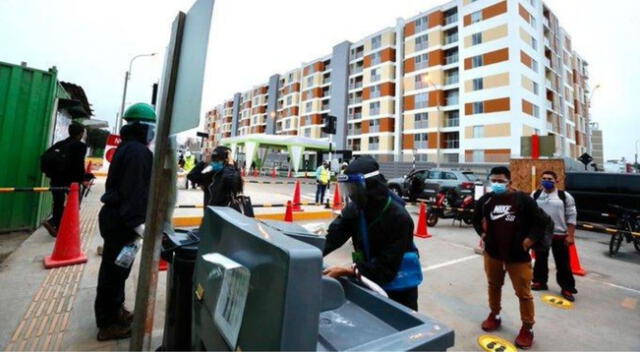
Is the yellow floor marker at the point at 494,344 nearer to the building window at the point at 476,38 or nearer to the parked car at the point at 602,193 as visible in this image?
the parked car at the point at 602,193

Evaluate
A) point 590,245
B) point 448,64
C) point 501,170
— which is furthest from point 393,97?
point 501,170

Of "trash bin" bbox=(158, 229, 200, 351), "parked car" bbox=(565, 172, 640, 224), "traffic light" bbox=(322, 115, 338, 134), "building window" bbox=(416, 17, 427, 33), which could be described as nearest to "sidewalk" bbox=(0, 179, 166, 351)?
"trash bin" bbox=(158, 229, 200, 351)

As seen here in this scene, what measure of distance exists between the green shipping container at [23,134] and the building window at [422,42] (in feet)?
126

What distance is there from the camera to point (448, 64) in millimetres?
34062

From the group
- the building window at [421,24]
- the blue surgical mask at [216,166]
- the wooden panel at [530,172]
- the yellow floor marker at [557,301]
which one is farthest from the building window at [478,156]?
the blue surgical mask at [216,166]

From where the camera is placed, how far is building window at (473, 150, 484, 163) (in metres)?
28.9

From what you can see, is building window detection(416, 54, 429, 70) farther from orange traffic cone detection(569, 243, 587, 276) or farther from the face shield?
the face shield

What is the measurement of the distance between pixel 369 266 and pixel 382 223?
0.95 feet

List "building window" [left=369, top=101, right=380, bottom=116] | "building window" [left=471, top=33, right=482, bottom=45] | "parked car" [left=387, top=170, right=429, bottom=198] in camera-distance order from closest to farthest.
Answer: "parked car" [left=387, top=170, right=429, bottom=198] → "building window" [left=471, top=33, right=482, bottom=45] → "building window" [left=369, top=101, right=380, bottom=116]

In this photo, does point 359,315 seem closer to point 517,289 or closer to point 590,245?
point 517,289

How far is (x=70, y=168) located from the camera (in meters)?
→ 4.75

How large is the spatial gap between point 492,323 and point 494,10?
3590 centimetres

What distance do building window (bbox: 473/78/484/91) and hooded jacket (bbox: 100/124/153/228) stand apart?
34229 millimetres

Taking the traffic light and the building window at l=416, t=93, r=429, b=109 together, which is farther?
the building window at l=416, t=93, r=429, b=109
